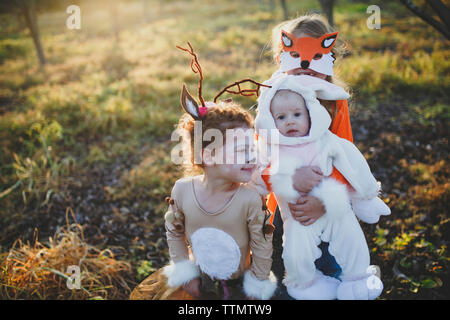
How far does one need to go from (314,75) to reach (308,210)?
2.80ft

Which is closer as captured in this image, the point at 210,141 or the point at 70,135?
the point at 210,141

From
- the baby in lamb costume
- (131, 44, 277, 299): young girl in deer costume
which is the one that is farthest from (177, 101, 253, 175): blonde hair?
the baby in lamb costume

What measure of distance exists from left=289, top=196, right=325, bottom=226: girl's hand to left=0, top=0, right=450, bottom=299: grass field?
955mm

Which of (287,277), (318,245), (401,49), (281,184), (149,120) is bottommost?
(287,277)

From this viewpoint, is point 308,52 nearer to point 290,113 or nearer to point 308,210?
point 290,113

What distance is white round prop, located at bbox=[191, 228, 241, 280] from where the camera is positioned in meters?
1.62

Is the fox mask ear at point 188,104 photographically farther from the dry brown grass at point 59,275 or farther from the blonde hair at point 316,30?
the dry brown grass at point 59,275

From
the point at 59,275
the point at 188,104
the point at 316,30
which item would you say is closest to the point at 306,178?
the point at 188,104

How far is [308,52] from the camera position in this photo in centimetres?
176

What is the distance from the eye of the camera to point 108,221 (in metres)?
3.54

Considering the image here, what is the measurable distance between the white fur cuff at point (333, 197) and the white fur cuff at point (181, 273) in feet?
2.77

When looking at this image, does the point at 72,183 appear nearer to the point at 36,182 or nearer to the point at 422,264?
the point at 36,182
